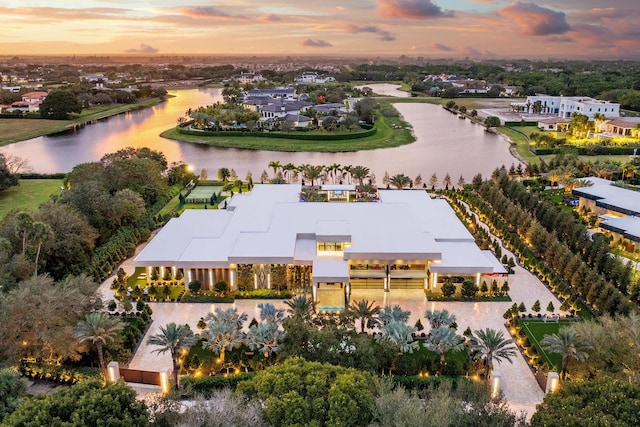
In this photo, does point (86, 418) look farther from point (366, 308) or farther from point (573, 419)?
point (573, 419)

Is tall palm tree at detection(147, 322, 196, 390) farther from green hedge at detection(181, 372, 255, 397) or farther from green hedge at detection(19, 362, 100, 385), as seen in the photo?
green hedge at detection(19, 362, 100, 385)

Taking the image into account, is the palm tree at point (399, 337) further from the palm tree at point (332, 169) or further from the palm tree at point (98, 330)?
the palm tree at point (332, 169)

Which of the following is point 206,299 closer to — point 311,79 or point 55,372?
point 55,372

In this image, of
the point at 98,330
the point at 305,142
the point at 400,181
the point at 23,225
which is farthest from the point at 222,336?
the point at 305,142

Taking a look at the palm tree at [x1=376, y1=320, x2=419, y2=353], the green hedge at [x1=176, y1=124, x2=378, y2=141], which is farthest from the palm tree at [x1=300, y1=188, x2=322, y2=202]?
the green hedge at [x1=176, y1=124, x2=378, y2=141]

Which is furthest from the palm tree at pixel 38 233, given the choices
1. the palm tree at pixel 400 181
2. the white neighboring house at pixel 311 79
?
the white neighboring house at pixel 311 79
